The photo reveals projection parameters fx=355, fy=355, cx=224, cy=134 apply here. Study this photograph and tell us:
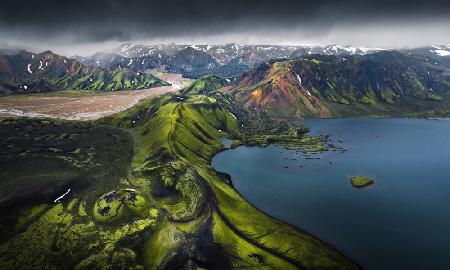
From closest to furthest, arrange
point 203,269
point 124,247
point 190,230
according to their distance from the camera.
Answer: point 203,269 → point 124,247 → point 190,230

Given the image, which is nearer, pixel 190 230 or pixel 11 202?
pixel 190 230

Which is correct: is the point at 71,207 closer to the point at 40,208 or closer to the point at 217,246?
the point at 40,208

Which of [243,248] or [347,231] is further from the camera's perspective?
[347,231]

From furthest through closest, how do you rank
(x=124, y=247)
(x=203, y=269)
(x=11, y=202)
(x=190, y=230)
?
1. (x=11, y=202)
2. (x=190, y=230)
3. (x=124, y=247)
4. (x=203, y=269)

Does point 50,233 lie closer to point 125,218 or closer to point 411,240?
point 125,218

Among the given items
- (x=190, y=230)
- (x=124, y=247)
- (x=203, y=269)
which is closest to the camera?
(x=203, y=269)

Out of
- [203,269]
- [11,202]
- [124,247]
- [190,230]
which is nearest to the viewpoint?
[203,269]

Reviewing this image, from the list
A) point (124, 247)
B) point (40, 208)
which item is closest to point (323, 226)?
point (124, 247)

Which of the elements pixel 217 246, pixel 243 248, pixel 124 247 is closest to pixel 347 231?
pixel 243 248
